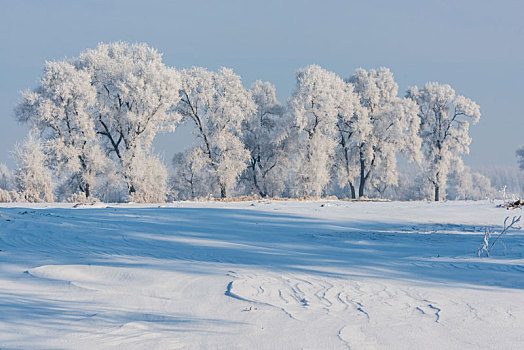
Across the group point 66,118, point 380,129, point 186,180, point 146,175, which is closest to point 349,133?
point 380,129

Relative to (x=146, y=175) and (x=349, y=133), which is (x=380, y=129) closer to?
(x=349, y=133)

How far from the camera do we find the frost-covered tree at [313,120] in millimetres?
33562

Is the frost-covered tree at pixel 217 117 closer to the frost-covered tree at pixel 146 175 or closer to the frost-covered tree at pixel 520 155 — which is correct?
the frost-covered tree at pixel 146 175

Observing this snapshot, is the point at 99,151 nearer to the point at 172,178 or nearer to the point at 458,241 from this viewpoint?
the point at 172,178

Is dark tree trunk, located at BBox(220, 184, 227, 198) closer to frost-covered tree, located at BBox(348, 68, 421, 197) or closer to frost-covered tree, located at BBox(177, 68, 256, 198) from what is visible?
frost-covered tree, located at BBox(177, 68, 256, 198)

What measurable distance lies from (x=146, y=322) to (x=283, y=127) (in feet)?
102

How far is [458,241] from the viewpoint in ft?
24.5

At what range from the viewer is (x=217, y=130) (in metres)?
34.1

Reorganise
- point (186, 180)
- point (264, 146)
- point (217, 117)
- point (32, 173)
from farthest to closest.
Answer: point (186, 180) < point (264, 146) < point (217, 117) < point (32, 173)

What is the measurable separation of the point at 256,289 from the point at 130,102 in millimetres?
27737

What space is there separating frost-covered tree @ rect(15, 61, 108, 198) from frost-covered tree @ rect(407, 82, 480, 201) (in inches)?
980

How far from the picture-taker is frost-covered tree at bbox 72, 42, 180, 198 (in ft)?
96.5

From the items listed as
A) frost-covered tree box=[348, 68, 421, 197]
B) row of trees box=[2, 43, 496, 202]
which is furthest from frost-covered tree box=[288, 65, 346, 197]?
frost-covered tree box=[348, 68, 421, 197]

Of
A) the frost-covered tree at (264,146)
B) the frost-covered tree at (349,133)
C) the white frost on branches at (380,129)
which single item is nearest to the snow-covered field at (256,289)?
the frost-covered tree at (349,133)
